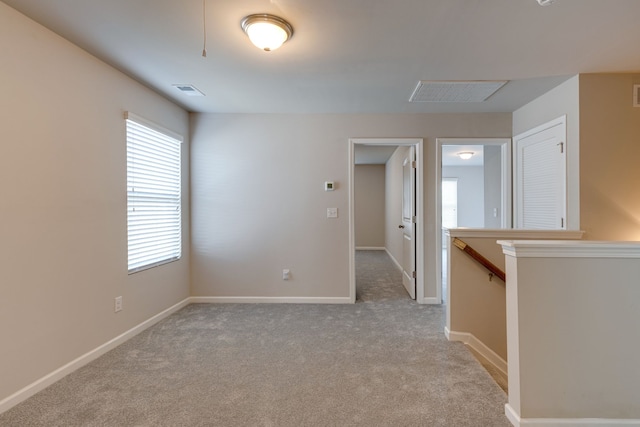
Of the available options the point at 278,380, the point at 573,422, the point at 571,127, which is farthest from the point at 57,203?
the point at 571,127

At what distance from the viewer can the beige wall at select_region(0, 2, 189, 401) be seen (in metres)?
1.88

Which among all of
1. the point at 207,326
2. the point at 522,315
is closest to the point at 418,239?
the point at 522,315

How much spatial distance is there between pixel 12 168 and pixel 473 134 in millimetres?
4370

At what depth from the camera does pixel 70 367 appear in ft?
7.34

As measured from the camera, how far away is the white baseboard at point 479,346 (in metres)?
2.67

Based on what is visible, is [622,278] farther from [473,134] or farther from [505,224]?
[473,134]

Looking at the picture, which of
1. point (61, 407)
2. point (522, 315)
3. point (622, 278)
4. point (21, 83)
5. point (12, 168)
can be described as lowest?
point (61, 407)

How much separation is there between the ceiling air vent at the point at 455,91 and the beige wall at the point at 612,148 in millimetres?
743

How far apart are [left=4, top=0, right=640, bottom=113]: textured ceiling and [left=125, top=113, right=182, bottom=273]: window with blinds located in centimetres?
53

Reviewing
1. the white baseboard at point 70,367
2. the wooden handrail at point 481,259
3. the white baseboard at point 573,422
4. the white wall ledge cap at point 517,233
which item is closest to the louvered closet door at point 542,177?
the white wall ledge cap at point 517,233

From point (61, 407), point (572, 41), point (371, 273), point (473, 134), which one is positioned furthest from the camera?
point (371, 273)

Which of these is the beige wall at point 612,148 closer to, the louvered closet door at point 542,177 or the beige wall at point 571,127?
the beige wall at point 571,127

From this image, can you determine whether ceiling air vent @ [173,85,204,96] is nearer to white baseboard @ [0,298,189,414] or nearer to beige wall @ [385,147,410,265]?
white baseboard @ [0,298,189,414]

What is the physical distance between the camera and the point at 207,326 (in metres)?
3.12
